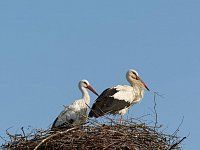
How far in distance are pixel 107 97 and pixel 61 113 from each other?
1279 millimetres

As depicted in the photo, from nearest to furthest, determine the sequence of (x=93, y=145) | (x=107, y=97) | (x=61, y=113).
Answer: (x=93, y=145) < (x=61, y=113) < (x=107, y=97)

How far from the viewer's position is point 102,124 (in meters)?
11.6


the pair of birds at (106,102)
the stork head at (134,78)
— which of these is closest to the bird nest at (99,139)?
the pair of birds at (106,102)

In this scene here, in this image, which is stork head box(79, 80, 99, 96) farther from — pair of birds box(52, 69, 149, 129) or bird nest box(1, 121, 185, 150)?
bird nest box(1, 121, 185, 150)

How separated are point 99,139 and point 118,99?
151 inches

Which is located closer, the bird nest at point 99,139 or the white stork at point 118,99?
the bird nest at point 99,139

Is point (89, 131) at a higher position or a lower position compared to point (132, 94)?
lower

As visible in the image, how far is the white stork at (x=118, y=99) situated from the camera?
1474cm

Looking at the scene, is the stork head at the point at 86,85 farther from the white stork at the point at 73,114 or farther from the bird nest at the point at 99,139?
the bird nest at the point at 99,139

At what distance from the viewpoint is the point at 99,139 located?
11.1 m

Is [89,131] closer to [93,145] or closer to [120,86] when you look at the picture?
[93,145]

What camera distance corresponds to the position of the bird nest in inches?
436

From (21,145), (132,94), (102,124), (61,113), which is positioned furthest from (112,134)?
(132,94)

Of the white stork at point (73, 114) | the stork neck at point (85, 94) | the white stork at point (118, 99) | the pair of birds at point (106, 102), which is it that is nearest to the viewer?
the white stork at point (73, 114)
